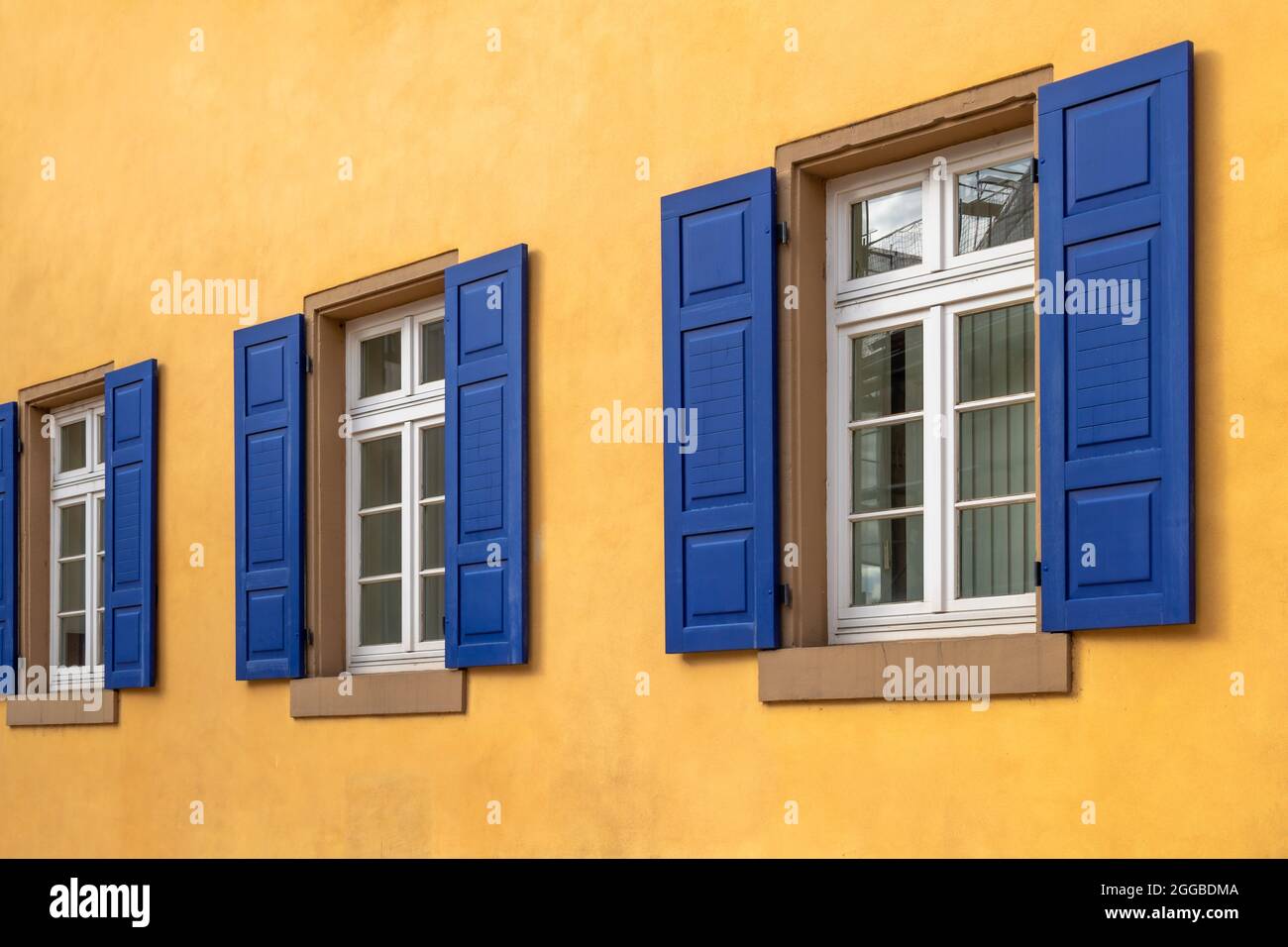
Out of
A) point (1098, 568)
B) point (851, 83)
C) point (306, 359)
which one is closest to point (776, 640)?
point (1098, 568)

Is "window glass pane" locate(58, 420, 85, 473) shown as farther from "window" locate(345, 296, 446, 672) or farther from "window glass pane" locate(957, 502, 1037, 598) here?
"window glass pane" locate(957, 502, 1037, 598)

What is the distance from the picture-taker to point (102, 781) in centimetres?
912

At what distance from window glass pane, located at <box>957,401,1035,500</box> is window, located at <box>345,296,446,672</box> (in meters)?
2.52

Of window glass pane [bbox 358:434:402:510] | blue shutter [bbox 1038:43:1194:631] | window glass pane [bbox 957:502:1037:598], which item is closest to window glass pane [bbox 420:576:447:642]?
window glass pane [bbox 358:434:402:510]

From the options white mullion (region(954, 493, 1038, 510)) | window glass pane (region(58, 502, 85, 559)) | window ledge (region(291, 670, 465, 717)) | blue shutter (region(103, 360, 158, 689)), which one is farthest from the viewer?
window glass pane (region(58, 502, 85, 559))

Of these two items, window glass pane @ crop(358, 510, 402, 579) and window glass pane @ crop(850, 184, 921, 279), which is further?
window glass pane @ crop(358, 510, 402, 579)

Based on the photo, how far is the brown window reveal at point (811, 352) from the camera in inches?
226

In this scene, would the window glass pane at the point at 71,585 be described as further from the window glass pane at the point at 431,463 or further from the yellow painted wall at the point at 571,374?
the window glass pane at the point at 431,463

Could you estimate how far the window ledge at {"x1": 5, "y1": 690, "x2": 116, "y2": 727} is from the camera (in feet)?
29.8

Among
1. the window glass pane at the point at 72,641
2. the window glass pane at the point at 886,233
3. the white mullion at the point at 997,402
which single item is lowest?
the window glass pane at the point at 72,641

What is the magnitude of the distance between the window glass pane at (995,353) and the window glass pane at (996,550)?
375mm

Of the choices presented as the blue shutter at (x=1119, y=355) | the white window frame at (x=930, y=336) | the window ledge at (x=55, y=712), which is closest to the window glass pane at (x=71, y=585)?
the window ledge at (x=55, y=712)
